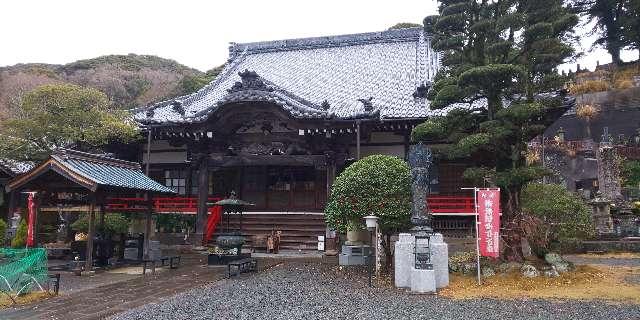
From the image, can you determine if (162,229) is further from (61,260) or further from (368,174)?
(368,174)

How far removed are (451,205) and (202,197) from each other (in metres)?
9.86

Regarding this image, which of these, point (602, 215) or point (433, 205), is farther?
point (602, 215)

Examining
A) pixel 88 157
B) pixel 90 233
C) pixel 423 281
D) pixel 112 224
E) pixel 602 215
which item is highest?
pixel 88 157

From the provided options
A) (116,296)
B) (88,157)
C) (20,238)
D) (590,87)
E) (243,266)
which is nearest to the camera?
(116,296)

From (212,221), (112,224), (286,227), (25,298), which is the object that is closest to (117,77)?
(212,221)

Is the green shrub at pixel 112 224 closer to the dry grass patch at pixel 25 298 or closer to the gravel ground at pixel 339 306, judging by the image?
the dry grass patch at pixel 25 298

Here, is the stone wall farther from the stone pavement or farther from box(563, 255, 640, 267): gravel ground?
the stone pavement

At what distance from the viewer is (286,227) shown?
17984 millimetres

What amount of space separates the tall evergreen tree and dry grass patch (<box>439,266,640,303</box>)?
1.24 metres

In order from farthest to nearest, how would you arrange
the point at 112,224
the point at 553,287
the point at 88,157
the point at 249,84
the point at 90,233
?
the point at 249,84, the point at 112,224, the point at 88,157, the point at 90,233, the point at 553,287

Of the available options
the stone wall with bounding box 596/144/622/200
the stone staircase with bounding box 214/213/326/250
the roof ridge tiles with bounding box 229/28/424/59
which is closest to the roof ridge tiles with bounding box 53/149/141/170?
the stone staircase with bounding box 214/213/326/250

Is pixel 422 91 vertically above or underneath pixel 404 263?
above

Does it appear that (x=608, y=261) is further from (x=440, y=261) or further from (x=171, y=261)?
(x=171, y=261)

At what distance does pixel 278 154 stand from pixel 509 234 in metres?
9.93
